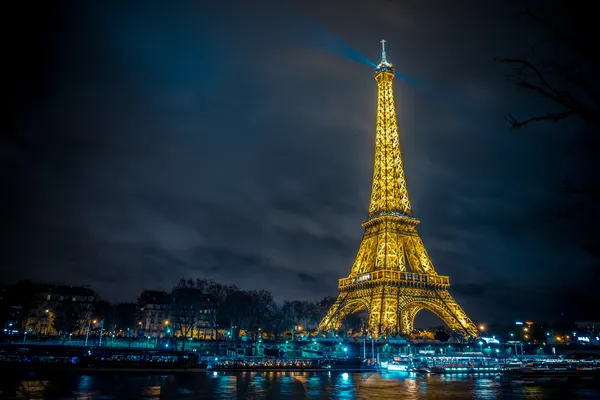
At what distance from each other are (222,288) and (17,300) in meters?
45.4

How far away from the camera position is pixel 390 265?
83500 millimetres

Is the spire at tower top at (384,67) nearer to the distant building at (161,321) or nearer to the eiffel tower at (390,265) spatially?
the eiffel tower at (390,265)

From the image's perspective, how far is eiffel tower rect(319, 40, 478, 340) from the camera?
260ft

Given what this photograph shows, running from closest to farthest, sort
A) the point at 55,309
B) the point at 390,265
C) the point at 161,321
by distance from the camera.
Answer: the point at 390,265 < the point at 55,309 < the point at 161,321

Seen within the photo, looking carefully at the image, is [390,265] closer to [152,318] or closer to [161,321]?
[161,321]

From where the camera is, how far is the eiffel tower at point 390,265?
79.4 metres

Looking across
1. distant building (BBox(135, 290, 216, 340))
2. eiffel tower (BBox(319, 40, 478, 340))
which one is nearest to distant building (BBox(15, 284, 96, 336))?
distant building (BBox(135, 290, 216, 340))

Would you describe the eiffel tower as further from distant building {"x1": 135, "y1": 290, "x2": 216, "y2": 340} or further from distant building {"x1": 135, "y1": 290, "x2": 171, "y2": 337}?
distant building {"x1": 135, "y1": 290, "x2": 171, "y2": 337}

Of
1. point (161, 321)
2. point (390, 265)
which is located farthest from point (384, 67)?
point (161, 321)

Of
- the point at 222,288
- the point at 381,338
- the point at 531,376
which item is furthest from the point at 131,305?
the point at 531,376

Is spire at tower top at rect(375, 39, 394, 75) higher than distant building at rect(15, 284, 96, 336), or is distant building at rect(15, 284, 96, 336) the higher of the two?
spire at tower top at rect(375, 39, 394, 75)

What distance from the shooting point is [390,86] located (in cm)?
9825

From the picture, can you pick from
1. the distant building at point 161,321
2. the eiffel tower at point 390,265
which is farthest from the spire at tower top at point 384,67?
the distant building at point 161,321

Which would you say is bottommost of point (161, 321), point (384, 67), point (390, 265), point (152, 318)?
point (161, 321)
